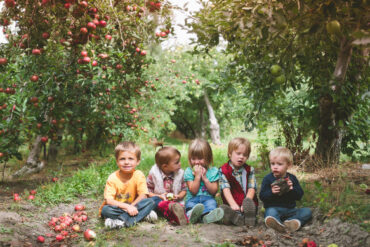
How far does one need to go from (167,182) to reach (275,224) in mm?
1259

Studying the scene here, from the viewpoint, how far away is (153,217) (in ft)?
11.4

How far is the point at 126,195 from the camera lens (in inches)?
141

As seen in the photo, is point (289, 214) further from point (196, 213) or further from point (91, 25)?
point (91, 25)

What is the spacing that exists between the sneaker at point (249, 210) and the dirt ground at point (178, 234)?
74 mm

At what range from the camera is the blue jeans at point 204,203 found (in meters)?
3.48

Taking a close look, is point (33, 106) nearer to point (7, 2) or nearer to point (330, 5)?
point (7, 2)

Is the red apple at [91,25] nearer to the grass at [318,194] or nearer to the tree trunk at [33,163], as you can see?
the grass at [318,194]

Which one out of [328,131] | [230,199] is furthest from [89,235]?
[328,131]

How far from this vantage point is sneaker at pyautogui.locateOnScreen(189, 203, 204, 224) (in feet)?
11.0

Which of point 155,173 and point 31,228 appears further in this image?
point 155,173

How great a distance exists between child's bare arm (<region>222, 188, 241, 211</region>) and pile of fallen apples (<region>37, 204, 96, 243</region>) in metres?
1.37

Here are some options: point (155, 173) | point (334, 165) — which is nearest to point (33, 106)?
point (155, 173)

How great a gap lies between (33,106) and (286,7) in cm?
319

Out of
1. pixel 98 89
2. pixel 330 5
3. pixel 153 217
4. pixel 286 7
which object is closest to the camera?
pixel 330 5
